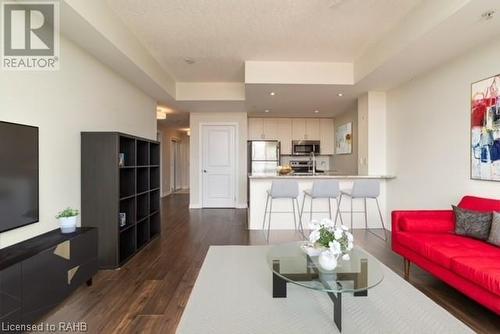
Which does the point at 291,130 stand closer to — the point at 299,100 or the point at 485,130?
the point at 299,100

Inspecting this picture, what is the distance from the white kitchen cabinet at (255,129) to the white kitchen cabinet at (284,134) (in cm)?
48

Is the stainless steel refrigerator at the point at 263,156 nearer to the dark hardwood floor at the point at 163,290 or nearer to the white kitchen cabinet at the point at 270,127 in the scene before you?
the white kitchen cabinet at the point at 270,127

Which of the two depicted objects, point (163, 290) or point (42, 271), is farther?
point (163, 290)

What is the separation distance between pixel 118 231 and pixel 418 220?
127 inches

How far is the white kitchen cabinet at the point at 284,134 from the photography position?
282 inches

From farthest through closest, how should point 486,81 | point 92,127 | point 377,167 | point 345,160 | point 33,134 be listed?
1. point 345,160
2. point 377,167
3. point 92,127
4. point 486,81
5. point 33,134

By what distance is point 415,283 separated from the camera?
8.16ft

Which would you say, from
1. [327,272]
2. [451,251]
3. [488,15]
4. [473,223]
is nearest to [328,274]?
[327,272]

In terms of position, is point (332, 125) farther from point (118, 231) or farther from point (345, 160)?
point (118, 231)

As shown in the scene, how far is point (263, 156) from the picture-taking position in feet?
22.6

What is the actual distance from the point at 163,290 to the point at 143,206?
68.0 inches

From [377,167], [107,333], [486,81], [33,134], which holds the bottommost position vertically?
[107,333]

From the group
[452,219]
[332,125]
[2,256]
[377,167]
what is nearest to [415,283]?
[452,219]

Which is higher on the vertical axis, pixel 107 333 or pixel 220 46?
pixel 220 46
